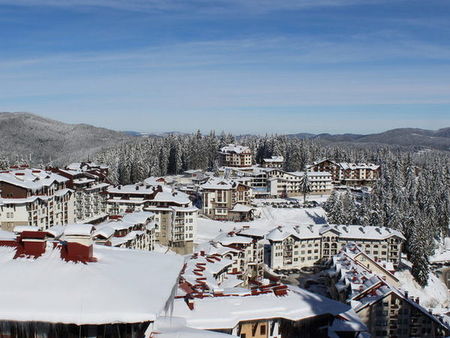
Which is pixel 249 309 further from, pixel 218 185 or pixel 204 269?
pixel 218 185

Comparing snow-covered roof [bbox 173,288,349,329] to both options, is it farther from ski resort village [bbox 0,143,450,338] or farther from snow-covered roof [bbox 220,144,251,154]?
snow-covered roof [bbox 220,144,251,154]

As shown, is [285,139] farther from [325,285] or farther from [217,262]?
[217,262]

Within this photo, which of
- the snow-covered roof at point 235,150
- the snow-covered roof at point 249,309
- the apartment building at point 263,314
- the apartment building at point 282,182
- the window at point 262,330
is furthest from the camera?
the snow-covered roof at point 235,150

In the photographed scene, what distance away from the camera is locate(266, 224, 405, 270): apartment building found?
65938 mm

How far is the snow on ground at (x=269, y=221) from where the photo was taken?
74319mm

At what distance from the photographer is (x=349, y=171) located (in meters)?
122

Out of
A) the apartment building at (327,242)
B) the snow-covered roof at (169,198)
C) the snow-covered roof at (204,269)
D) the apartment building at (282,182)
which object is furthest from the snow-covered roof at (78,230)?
the apartment building at (282,182)

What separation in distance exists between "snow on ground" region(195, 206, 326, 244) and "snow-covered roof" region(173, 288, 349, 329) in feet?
153

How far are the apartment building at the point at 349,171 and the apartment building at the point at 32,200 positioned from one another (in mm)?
72066

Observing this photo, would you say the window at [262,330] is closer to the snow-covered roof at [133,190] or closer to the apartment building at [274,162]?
the snow-covered roof at [133,190]

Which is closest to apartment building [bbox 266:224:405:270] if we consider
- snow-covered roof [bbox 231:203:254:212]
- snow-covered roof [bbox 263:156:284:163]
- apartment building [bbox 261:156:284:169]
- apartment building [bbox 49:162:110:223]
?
snow-covered roof [bbox 231:203:254:212]

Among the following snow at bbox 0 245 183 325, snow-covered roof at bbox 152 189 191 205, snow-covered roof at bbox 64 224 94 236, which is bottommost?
snow-covered roof at bbox 152 189 191 205

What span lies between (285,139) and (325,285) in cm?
9724

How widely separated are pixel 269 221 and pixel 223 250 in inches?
1201
